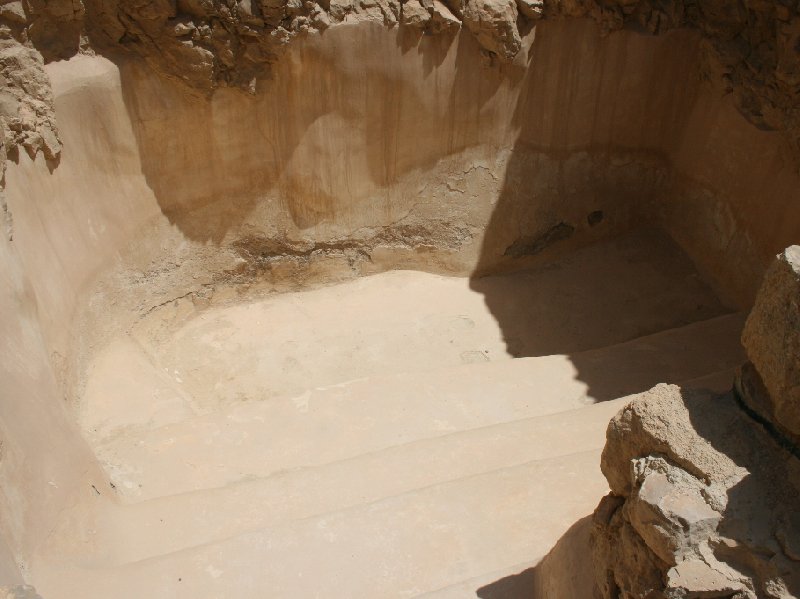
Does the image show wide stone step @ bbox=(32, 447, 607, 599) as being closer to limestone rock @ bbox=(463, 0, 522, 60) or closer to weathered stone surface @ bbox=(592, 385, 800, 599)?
weathered stone surface @ bbox=(592, 385, 800, 599)

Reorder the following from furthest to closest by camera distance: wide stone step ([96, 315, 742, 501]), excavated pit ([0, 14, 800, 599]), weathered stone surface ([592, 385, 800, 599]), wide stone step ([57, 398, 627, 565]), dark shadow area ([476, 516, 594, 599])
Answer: wide stone step ([96, 315, 742, 501]) < wide stone step ([57, 398, 627, 565]) < excavated pit ([0, 14, 800, 599]) < dark shadow area ([476, 516, 594, 599]) < weathered stone surface ([592, 385, 800, 599])

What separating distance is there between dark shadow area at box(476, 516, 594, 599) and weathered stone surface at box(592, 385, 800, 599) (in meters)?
0.15

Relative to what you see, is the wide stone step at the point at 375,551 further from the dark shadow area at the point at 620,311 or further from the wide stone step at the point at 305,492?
the dark shadow area at the point at 620,311

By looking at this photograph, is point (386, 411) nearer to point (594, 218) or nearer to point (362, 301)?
point (362, 301)

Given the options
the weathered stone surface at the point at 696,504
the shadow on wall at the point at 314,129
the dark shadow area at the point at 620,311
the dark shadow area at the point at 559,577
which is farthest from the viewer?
the shadow on wall at the point at 314,129

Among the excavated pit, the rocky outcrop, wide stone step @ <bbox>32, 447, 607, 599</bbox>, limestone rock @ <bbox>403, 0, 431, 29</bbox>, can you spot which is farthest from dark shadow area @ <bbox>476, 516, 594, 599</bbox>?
limestone rock @ <bbox>403, 0, 431, 29</bbox>

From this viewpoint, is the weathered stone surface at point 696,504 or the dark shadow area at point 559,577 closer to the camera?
the weathered stone surface at point 696,504

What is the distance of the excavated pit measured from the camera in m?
3.07

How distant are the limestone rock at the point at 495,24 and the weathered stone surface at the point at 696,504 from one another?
4.14 m

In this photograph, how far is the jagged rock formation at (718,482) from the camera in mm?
1881

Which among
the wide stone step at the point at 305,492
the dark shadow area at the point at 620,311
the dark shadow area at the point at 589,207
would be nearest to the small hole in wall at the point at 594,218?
the dark shadow area at the point at 589,207

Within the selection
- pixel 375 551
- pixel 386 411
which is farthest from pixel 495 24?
pixel 375 551

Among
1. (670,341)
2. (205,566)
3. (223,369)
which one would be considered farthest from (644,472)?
(223,369)

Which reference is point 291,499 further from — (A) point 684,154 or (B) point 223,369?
(A) point 684,154
